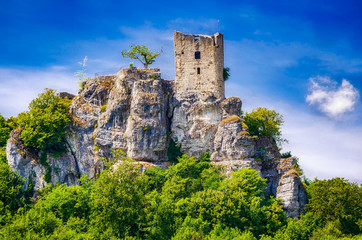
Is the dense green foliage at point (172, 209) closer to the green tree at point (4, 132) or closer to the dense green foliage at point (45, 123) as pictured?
the dense green foliage at point (45, 123)

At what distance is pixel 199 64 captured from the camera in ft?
243

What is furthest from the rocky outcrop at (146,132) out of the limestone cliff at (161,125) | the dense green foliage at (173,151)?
the dense green foliage at (173,151)

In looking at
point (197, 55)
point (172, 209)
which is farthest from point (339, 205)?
point (197, 55)

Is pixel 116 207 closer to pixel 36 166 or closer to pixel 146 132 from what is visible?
pixel 146 132

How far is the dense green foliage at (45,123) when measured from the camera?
228ft

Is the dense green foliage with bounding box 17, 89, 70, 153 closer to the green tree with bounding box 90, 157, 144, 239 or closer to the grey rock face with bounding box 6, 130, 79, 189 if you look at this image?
the grey rock face with bounding box 6, 130, 79, 189

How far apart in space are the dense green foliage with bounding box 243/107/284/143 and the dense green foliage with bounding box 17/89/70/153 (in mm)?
21510

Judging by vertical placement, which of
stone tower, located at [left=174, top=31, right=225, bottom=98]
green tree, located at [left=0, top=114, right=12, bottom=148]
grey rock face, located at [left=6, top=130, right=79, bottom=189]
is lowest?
grey rock face, located at [left=6, top=130, right=79, bottom=189]

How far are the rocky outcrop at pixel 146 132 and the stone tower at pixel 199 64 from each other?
1.00 metres

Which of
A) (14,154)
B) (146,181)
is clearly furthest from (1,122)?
(146,181)

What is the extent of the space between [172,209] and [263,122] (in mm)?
20182

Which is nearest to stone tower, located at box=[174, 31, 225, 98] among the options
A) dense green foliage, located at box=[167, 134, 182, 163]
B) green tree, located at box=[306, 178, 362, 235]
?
dense green foliage, located at box=[167, 134, 182, 163]

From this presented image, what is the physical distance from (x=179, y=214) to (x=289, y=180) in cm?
1284

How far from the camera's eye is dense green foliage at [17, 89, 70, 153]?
6944 cm
